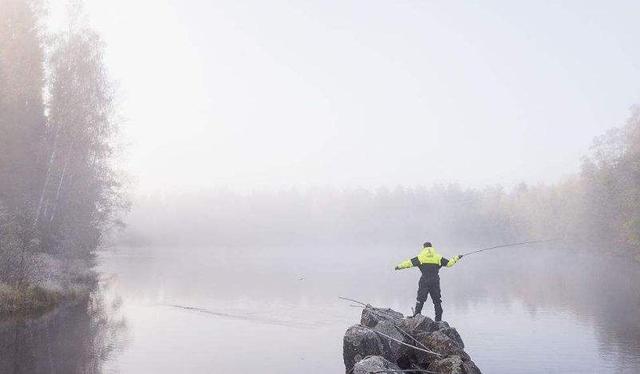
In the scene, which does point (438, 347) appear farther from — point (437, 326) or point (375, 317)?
point (375, 317)

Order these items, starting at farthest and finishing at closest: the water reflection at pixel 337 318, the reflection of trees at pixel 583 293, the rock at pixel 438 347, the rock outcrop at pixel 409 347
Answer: the reflection of trees at pixel 583 293
the water reflection at pixel 337 318
the rock at pixel 438 347
the rock outcrop at pixel 409 347

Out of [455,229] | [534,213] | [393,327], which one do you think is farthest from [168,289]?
[455,229]

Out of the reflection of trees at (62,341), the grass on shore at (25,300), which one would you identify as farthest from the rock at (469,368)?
the grass on shore at (25,300)

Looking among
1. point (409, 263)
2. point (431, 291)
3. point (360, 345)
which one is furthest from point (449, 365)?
point (431, 291)

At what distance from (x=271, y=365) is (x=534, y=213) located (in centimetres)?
12119

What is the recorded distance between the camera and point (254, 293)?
43344mm

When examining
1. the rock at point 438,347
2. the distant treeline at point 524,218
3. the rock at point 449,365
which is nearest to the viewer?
the rock at point 449,365

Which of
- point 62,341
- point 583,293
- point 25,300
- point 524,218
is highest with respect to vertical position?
point 524,218

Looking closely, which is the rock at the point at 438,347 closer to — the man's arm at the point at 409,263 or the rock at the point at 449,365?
the rock at the point at 449,365

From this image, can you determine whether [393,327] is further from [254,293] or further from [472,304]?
[254,293]

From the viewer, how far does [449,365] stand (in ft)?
50.1

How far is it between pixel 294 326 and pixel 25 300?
13.8m

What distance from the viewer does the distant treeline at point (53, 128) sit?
38156 millimetres

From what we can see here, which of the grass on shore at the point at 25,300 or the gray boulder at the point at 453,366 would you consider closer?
the gray boulder at the point at 453,366
